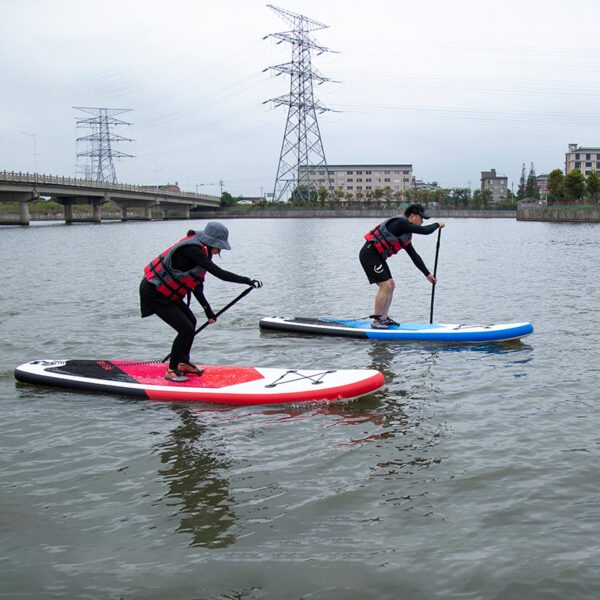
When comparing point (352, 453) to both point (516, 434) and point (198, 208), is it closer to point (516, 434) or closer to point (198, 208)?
point (516, 434)

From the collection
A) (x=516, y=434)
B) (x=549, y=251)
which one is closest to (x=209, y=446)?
(x=516, y=434)

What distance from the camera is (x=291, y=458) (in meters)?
6.91

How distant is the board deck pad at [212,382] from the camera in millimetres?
8727

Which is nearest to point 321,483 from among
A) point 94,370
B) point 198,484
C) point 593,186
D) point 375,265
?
point 198,484

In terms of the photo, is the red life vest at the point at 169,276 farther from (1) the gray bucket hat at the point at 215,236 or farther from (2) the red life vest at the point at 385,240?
(2) the red life vest at the point at 385,240

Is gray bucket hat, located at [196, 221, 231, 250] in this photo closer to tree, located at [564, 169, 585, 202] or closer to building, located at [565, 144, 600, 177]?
tree, located at [564, 169, 585, 202]

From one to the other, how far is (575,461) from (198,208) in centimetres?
14401

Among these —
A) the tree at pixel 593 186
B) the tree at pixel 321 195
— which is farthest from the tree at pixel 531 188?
the tree at pixel 593 186

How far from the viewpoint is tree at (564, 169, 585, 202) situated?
94.5m

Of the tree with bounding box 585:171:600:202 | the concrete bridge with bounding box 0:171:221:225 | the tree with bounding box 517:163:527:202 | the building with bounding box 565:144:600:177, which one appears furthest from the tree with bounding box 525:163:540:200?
the concrete bridge with bounding box 0:171:221:225

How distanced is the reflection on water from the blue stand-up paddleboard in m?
5.70

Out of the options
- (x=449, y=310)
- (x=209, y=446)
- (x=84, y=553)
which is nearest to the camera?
(x=84, y=553)

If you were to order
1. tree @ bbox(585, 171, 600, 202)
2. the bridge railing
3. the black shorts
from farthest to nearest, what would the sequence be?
tree @ bbox(585, 171, 600, 202), the bridge railing, the black shorts

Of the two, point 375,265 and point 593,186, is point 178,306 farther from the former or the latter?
point 593,186
